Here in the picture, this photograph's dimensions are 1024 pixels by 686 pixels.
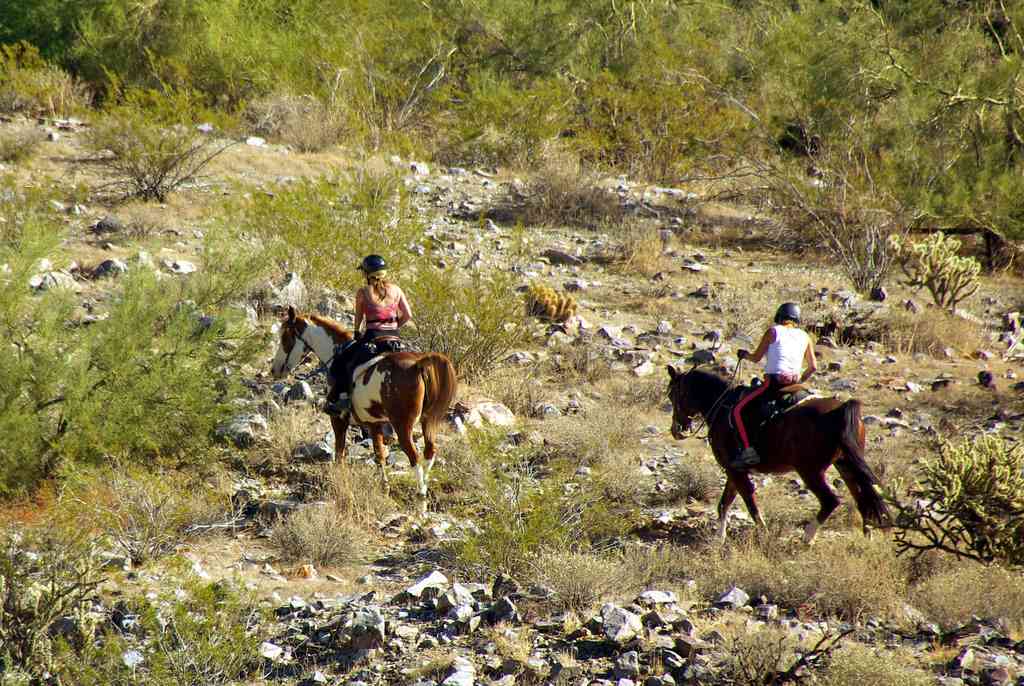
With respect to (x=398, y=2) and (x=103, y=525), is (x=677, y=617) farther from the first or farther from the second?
(x=398, y=2)

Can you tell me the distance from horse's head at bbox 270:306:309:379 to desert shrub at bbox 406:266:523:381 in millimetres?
2018

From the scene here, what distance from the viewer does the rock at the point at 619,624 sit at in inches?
215

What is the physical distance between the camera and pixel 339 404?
320 inches

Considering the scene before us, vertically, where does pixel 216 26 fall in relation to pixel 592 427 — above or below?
above

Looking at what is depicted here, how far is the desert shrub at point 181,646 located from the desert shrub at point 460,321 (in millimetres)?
5285

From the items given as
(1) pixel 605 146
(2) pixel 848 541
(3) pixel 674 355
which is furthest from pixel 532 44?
(2) pixel 848 541

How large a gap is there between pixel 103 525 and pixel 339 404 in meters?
2.21

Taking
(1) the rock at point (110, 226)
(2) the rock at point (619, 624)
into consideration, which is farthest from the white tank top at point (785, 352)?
(1) the rock at point (110, 226)

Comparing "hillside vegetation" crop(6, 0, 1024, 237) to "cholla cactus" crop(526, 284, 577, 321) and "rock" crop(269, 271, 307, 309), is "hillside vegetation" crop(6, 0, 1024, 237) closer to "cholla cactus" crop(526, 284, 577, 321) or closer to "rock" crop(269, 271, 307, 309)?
"rock" crop(269, 271, 307, 309)

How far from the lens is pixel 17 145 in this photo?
52.9 ft

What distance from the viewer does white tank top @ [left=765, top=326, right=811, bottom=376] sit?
718 centimetres

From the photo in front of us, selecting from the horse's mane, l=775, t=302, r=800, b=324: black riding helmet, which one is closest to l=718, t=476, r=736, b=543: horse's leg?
l=775, t=302, r=800, b=324: black riding helmet

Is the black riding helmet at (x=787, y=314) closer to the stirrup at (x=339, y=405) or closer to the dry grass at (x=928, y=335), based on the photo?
the stirrup at (x=339, y=405)

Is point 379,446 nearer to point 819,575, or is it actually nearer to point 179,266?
point 819,575
